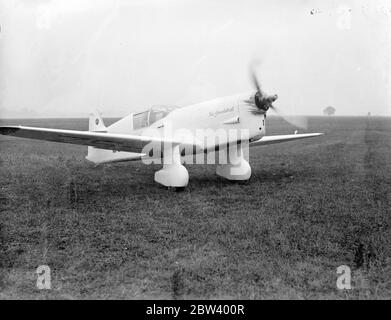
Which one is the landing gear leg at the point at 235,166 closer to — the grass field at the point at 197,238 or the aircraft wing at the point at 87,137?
the grass field at the point at 197,238

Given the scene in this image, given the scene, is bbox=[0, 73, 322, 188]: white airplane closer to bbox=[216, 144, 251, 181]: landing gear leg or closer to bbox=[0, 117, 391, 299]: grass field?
bbox=[216, 144, 251, 181]: landing gear leg

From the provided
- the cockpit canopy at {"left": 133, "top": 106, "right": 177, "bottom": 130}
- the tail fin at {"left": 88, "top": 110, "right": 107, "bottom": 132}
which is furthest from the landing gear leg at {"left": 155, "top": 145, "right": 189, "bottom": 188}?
the tail fin at {"left": 88, "top": 110, "right": 107, "bottom": 132}

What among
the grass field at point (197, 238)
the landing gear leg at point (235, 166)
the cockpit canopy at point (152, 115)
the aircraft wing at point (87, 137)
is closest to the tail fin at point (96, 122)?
the cockpit canopy at point (152, 115)

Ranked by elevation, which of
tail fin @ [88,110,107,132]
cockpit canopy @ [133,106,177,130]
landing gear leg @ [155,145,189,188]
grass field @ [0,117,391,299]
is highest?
tail fin @ [88,110,107,132]

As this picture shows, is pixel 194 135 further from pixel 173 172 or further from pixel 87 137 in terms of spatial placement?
pixel 87 137

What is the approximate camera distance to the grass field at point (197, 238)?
3.71 m

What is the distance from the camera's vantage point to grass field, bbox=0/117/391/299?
12.2 ft

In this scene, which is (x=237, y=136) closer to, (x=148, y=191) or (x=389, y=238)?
(x=148, y=191)

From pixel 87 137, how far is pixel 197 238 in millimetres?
3900

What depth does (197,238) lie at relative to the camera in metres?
5.17

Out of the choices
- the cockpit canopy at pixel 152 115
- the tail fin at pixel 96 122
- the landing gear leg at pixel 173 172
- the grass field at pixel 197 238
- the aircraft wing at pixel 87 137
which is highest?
the tail fin at pixel 96 122

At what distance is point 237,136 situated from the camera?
8.96 m
